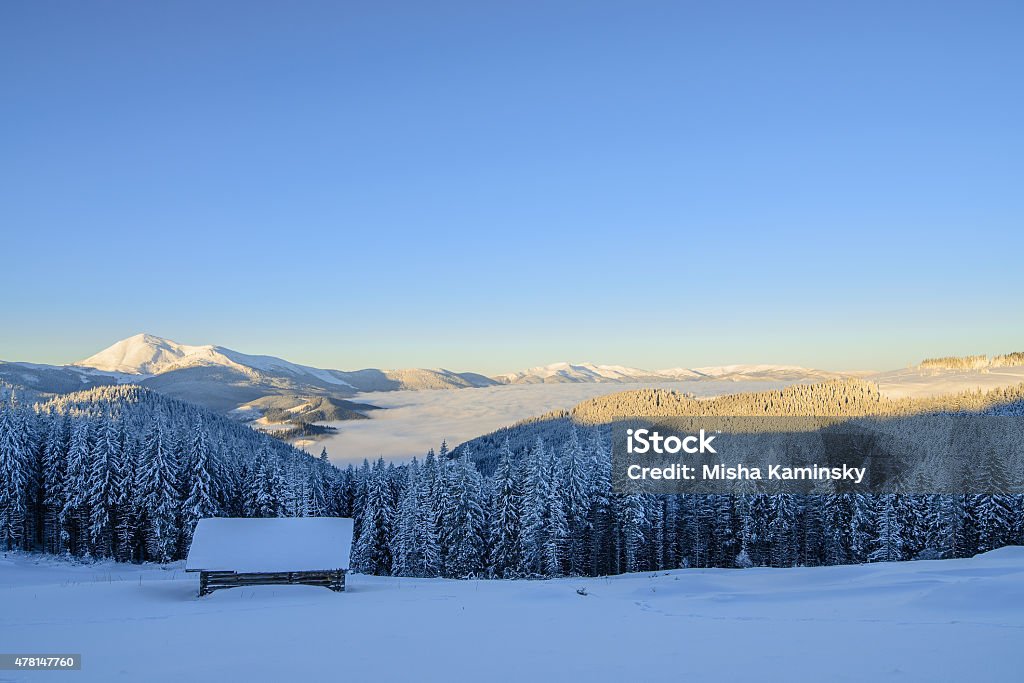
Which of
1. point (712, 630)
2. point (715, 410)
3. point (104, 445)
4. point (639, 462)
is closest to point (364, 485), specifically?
point (104, 445)

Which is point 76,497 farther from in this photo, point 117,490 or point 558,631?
point 558,631

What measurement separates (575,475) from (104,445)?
3848cm

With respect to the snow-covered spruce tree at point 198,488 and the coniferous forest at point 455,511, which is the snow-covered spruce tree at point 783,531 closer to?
the coniferous forest at point 455,511

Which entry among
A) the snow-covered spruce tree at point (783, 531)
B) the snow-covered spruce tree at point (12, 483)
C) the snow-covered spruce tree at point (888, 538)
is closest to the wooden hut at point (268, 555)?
the snow-covered spruce tree at point (12, 483)

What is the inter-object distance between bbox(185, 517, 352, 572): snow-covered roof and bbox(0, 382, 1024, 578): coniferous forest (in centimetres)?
2038

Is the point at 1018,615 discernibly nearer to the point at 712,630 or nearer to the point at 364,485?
the point at 712,630

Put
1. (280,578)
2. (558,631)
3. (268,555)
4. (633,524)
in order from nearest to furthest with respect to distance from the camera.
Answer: (558,631) → (268,555) → (280,578) → (633,524)

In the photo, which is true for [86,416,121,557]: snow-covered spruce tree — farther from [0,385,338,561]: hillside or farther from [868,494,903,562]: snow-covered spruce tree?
[868,494,903,562]: snow-covered spruce tree

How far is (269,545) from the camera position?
3069 centimetres

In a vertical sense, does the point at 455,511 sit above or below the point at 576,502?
below

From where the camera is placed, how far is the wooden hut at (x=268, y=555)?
29328 millimetres

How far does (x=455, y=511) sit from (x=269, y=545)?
22.4 meters

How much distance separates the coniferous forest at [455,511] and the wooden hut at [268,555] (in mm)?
20808

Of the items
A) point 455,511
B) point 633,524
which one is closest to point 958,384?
point 633,524
